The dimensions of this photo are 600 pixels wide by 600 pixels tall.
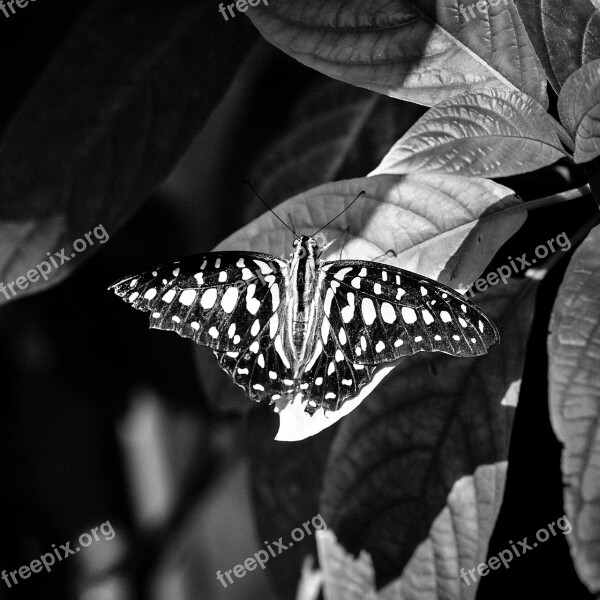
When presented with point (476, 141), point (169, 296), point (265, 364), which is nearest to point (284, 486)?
point (265, 364)

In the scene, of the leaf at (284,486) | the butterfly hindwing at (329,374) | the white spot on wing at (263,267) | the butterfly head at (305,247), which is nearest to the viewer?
the butterfly hindwing at (329,374)

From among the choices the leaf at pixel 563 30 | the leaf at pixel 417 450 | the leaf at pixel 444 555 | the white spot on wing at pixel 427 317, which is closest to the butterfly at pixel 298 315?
the white spot on wing at pixel 427 317

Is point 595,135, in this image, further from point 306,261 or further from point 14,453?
point 14,453

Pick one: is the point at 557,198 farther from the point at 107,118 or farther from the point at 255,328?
the point at 107,118

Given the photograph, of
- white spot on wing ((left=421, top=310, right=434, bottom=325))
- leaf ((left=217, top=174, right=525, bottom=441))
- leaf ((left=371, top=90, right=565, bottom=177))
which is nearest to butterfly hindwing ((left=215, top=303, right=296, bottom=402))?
leaf ((left=217, top=174, right=525, bottom=441))

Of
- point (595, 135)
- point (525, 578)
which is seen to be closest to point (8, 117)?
point (595, 135)

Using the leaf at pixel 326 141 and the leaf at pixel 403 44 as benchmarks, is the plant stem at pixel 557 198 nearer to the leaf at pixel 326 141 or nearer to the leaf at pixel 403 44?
the leaf at pixel 403 44
